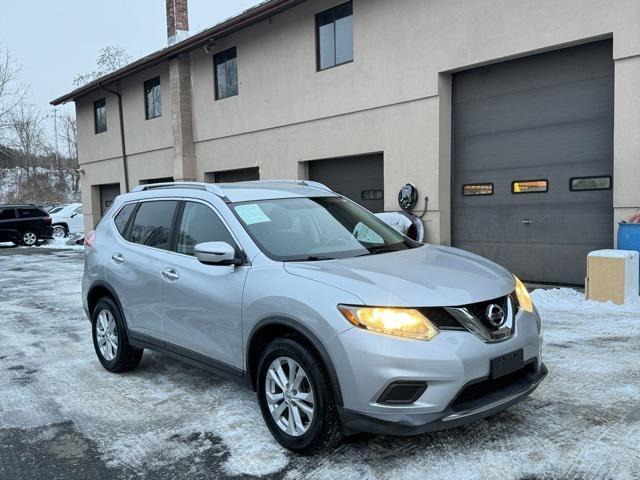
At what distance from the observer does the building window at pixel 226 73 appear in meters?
15.6

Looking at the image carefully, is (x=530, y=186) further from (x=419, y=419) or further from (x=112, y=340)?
(x=419, y=419)

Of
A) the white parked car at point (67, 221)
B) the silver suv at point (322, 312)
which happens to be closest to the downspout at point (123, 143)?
the white parked car at point (67, 221)

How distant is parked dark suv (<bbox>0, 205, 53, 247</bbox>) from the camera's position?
71.7ft

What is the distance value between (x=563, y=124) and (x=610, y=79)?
0.95 metres

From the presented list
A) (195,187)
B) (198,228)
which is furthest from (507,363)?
(195,187)

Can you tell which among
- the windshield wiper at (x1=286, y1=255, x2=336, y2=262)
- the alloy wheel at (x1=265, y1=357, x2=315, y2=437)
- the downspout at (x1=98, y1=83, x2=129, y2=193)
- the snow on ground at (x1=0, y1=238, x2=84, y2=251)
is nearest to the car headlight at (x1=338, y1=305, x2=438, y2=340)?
the alloy wheel at (x1=265, y1=357, x2=315, y2=437)

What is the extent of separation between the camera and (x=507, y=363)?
323cm

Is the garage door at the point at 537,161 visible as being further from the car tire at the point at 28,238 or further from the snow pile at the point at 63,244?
the car tire at the point at 28,238

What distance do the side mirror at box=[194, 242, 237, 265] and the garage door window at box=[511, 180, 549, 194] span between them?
733 cm

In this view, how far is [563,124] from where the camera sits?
30.5ft

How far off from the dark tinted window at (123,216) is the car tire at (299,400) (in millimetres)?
2455

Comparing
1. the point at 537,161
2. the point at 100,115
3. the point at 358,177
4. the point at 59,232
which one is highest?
the point at 100,115

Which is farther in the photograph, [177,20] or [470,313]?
[177,20]

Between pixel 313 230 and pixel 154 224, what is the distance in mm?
1554
